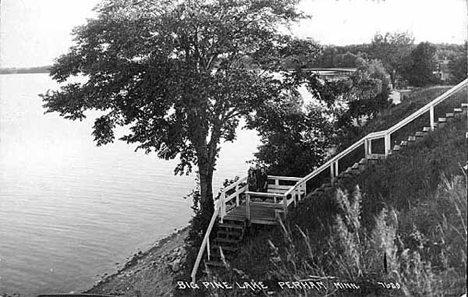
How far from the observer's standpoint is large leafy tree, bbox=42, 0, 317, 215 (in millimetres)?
10695

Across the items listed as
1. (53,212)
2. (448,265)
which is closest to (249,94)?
(448,265)

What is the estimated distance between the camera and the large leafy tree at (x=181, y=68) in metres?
10.7

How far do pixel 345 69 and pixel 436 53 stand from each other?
437 cm

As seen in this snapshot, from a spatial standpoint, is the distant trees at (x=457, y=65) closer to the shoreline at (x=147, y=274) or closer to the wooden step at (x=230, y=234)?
the wooden step at (x=230, y=234)

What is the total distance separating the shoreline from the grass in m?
2.44

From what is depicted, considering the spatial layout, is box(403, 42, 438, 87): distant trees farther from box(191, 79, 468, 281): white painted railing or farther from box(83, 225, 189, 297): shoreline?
box(83, 225, 189, 297): shoreline

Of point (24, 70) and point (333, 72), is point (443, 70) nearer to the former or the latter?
point (333, 72)

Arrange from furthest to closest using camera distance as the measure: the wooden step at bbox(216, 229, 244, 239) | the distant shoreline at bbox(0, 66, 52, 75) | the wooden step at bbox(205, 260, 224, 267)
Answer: the distant shoreline at bbox(0, 66, 52, 75) → the wooden step at bbox(216, 229, 244, 239) → the wooden step at bbox(205, 260, 224, 267)

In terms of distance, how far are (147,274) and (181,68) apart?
492 centimetres

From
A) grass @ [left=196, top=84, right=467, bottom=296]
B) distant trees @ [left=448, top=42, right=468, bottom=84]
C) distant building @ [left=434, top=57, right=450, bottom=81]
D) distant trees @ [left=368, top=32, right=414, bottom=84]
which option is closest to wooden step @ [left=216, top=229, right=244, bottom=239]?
grass @ [left=196, top=84, right=467, bottom=296]

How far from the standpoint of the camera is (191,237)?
12.6 metres

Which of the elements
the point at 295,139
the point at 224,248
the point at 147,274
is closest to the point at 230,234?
the point at 224,248

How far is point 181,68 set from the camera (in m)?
10.8

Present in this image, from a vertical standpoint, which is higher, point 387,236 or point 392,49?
point 392,49
